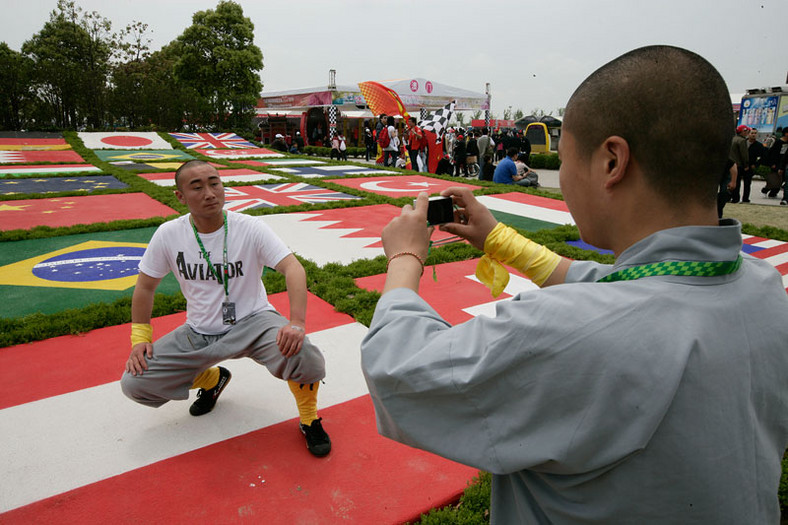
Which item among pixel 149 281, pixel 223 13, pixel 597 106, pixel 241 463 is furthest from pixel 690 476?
pixel 223 13

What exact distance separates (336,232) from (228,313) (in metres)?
4.55

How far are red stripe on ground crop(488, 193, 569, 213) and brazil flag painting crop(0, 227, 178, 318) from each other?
6.76m

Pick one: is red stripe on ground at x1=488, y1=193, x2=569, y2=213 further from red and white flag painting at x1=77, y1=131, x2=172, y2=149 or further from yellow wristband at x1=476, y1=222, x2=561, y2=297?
red and white flag painting at x1=77, y1=131, x2=172, y2=149

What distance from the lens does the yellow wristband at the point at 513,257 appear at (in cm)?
152

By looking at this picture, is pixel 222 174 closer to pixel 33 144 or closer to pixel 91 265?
pixel 91 265

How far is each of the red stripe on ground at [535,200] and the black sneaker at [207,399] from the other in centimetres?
753

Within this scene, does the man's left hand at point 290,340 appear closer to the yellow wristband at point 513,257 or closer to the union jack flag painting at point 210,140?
the yellow wristband at point 513,257

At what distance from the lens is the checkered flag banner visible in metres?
15.6

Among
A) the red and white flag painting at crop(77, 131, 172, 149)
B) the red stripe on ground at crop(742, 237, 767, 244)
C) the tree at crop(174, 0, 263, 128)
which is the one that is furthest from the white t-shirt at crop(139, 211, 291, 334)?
the tree at crop(174, 0, 263, 128)

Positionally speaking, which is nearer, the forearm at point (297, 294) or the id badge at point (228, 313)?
the forearm at point (297, 294)

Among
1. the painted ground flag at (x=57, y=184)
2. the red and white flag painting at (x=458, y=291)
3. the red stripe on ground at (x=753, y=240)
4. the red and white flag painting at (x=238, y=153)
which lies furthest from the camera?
the red and white flag painting at (x=238, y=153)

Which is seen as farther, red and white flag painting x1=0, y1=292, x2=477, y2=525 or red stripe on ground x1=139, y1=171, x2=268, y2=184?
red stripe on ground x1=139, y1=171, x2=268, y2=184

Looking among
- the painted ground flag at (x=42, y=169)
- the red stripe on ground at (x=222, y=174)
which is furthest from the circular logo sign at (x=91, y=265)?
the painted ground flag at (x=42, y=169)

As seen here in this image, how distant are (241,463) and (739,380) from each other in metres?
2.31
